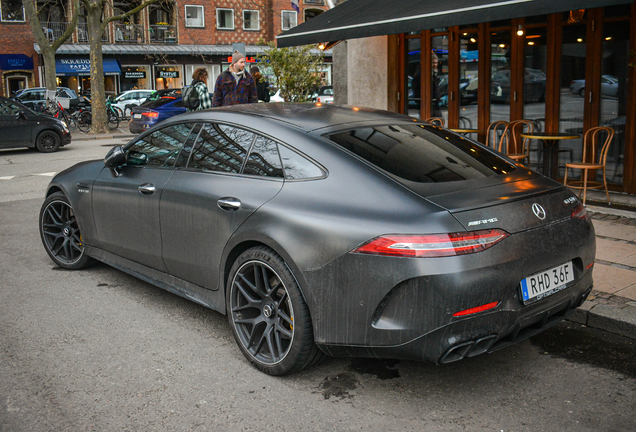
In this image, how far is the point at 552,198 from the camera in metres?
3.47

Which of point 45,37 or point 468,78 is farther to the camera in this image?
point 45,37

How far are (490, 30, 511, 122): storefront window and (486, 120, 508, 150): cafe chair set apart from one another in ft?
0.48

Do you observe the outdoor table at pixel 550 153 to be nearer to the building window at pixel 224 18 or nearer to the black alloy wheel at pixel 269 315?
the black alloy wheel at pixel 269 315

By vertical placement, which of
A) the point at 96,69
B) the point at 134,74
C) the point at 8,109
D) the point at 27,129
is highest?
the point at 134,74

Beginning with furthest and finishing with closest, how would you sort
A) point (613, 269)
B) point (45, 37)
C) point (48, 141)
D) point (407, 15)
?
point (45, 37) < point (48, 141) < point (407, 15) < point (613, 269)

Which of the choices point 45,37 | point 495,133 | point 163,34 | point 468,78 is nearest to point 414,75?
point 468,78

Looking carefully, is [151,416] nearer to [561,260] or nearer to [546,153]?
[561,260]

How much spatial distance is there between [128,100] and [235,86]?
28237mm

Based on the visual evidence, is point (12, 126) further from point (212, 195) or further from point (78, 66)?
point (78, 66)

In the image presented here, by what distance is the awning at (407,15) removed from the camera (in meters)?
6.50

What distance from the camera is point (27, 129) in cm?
1689

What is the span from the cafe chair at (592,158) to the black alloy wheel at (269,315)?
5477 millimetres

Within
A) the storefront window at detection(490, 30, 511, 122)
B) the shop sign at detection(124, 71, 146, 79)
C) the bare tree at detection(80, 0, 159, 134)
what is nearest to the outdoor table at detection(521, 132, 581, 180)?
the storefront window at detection(490, 30, 511, 122)

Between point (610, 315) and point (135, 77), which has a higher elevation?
point (135, 77)
